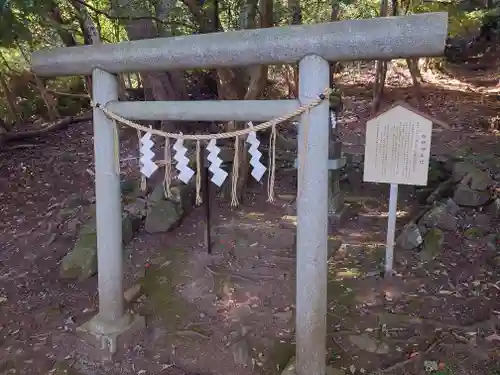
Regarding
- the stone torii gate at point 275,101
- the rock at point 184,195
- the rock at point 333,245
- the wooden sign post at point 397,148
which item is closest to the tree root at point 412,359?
the stone torii gate at point 275,101

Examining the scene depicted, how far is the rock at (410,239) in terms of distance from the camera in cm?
465

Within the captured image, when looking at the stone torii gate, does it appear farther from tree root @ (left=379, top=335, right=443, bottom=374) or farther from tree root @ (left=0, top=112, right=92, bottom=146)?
tree root @ (left=0, top=112, right=92, bottom=146)

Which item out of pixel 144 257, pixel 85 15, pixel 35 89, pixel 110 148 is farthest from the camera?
pixel 35 89

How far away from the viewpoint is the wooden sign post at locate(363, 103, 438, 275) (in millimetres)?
3918

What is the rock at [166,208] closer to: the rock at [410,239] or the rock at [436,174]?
the rock at [410,239]

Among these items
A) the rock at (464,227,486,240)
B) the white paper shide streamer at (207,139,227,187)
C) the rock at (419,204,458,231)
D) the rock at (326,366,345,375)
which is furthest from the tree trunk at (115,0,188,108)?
the rock at (326,366,345,375)

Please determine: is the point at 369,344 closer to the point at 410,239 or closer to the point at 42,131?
the point at 410,239

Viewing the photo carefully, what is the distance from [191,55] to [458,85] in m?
11.3

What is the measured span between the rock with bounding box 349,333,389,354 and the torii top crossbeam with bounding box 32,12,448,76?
6.73 feet

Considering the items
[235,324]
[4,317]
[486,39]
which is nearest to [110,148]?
[235,324]

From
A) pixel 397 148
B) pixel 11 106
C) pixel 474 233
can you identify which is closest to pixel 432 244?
pixel 474 233

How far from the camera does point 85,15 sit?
550cm

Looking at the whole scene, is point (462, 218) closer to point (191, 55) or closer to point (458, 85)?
point (191, 55)

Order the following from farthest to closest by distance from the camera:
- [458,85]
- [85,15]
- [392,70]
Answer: [392,70] → [458,85] → [85,15]
